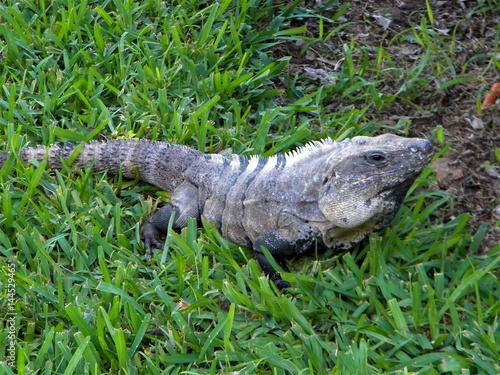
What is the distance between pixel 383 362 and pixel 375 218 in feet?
2.99

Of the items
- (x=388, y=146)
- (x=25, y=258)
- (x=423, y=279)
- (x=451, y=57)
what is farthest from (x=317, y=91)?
(x=25, y=258)

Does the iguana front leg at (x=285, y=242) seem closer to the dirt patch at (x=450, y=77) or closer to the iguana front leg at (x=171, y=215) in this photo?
the iguana front leg at (x=171, y=215)

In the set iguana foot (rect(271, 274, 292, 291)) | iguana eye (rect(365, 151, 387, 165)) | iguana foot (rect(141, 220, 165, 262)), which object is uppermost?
iguana eye (rect(365, 151, 387, 165))

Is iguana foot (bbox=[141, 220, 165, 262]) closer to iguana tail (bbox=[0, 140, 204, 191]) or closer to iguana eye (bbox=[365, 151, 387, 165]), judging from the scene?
iguana tail (bbox=[0, 140, 204, 191])

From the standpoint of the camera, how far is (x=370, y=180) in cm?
453

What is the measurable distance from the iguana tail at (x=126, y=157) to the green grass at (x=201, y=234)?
0.31ft

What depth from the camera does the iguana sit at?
14.9 ft

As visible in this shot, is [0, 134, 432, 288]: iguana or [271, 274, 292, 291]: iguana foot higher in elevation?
[0, 134, 432, 288]: iguana

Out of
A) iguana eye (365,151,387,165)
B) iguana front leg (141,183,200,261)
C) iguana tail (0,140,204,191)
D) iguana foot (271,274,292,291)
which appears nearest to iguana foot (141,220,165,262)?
iguana front leg (141,183,200,261)

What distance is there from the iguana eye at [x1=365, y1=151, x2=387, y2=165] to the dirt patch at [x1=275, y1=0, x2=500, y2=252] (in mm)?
871

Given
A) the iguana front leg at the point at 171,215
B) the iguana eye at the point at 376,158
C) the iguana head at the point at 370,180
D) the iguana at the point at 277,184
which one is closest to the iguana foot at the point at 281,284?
the iguana at the point at 277,184

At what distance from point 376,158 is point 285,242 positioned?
0.76 meters

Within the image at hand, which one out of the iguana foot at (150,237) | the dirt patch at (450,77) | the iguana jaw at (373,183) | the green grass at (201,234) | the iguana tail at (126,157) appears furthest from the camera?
the iguana tail at (126,157)

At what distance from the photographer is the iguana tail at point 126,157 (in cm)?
549
